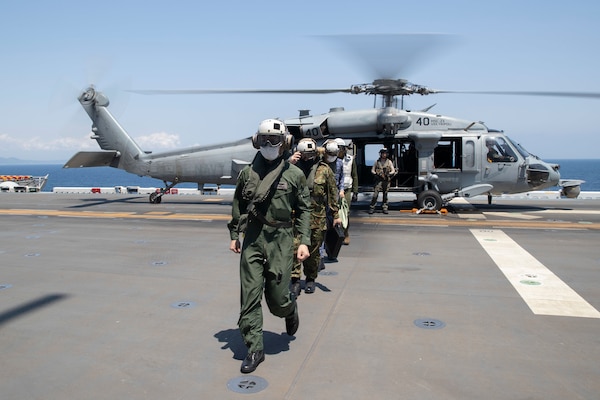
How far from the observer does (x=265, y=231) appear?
3992 millimetres

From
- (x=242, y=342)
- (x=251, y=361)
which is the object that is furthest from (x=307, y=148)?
(x=251, y=361)

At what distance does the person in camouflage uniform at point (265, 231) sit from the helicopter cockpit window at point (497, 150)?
12070mm

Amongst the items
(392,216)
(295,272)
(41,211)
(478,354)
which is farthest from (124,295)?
(41,211)

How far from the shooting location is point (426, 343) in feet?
14.1

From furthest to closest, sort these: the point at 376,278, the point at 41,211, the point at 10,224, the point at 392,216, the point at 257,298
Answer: the point at 41,211 → the point at 392,216 → the point at 10,224 → the point at 376,278 → the point at 257,298

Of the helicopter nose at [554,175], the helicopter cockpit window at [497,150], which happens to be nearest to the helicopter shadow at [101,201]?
the helicopter cockpit window at [497,150]

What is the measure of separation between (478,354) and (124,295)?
4131 mm

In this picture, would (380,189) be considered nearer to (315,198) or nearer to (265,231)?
(315,198)

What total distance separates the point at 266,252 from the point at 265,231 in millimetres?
174

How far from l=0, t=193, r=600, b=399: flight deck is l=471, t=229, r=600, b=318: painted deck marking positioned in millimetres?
31

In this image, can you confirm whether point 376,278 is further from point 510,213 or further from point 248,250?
point 510,213

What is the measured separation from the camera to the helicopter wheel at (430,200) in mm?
14688

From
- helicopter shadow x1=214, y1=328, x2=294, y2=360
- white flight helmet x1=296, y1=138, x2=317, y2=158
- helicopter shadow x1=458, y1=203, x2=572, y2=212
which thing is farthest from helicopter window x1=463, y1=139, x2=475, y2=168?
helicopter shadow x1=214, y1=328, x2=294, y2=360

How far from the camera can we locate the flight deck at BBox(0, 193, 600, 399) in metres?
3.57
